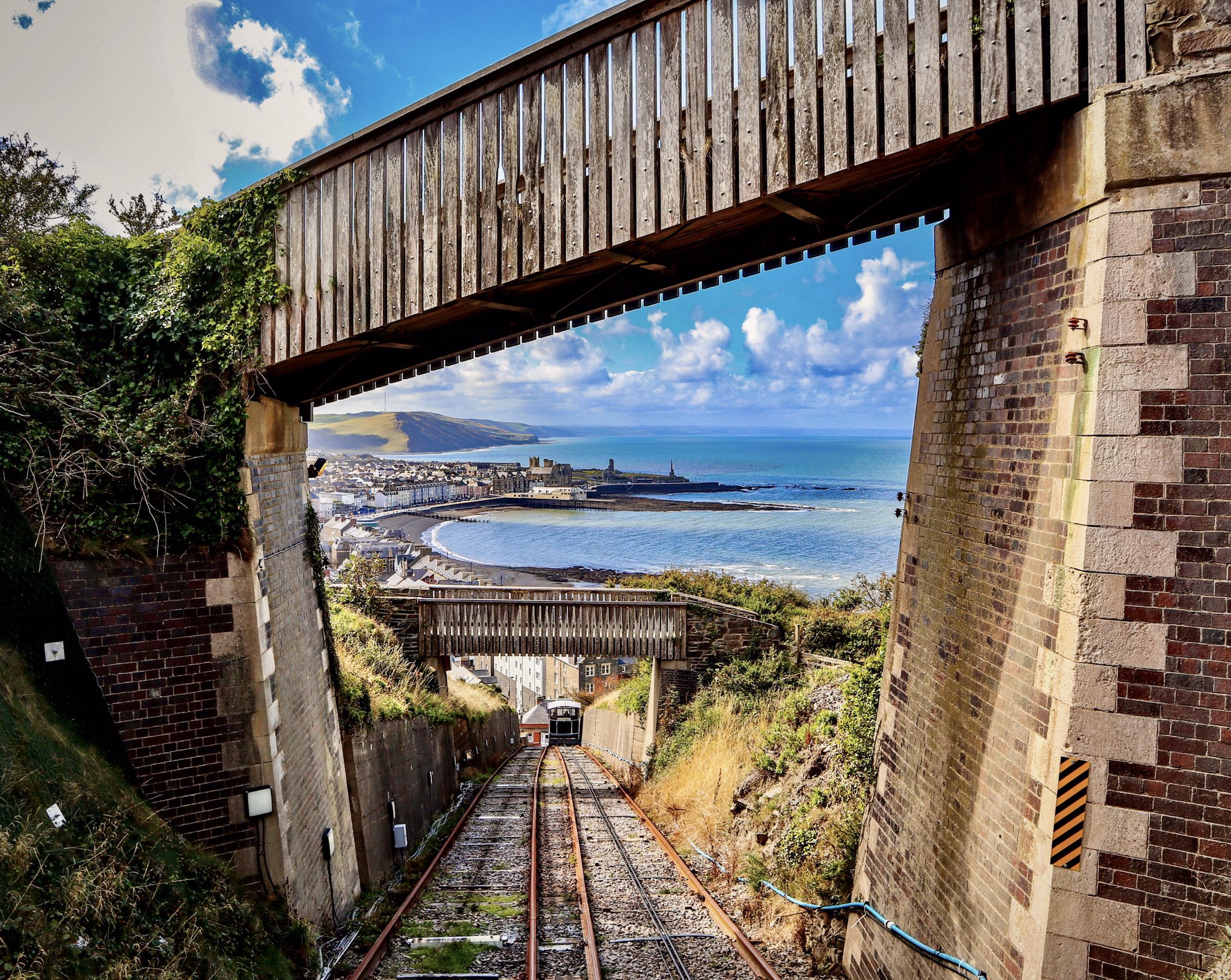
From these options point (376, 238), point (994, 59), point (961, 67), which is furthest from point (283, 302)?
point (994, 59)

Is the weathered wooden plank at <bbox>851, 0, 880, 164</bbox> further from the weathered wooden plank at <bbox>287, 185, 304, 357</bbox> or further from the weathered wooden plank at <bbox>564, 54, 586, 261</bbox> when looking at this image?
the weathered wooden plank at <bbox>287, 185, 304, 357</bbox>

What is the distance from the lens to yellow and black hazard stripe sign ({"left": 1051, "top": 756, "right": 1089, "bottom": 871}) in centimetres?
456

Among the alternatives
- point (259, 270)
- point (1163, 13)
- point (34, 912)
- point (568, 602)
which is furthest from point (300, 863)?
point (568, 602)

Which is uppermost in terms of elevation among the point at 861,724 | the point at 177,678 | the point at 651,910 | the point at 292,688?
the point at 177,678

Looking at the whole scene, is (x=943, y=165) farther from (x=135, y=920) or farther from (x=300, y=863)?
(x=300, y=863)

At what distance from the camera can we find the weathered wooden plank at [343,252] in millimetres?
7402

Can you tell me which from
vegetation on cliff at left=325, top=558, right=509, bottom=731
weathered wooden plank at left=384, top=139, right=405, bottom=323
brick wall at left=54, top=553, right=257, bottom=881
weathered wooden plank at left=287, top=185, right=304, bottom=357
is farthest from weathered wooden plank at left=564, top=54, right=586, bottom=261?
vegetation on cliff at left=325, top=558, right=509, bottom=731

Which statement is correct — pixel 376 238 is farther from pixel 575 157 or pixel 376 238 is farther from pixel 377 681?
pixel 377 681

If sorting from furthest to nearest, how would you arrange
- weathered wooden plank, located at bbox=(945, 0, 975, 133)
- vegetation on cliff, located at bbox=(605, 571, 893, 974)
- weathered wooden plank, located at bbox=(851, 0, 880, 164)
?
vegetation on cliff, located at bbox=(605, 571, 893, 974) < weathered wooden plank, located at bbox=(851, 0, 880, 164) < weathered wooden plank, located at bbox=(945, 0, 975, 133)

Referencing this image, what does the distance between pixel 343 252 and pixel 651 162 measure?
3.14m

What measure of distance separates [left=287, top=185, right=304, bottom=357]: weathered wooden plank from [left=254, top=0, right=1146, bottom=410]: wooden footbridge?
0.06 ft

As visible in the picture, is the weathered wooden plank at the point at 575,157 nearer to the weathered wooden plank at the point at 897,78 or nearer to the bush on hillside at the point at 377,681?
the weathered wooden plank at the point at 897,78

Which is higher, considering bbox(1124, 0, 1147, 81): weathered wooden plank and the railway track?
bbox(1124, 0, 1147, 81): weathered wooden plank

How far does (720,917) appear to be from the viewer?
8.65 meters
